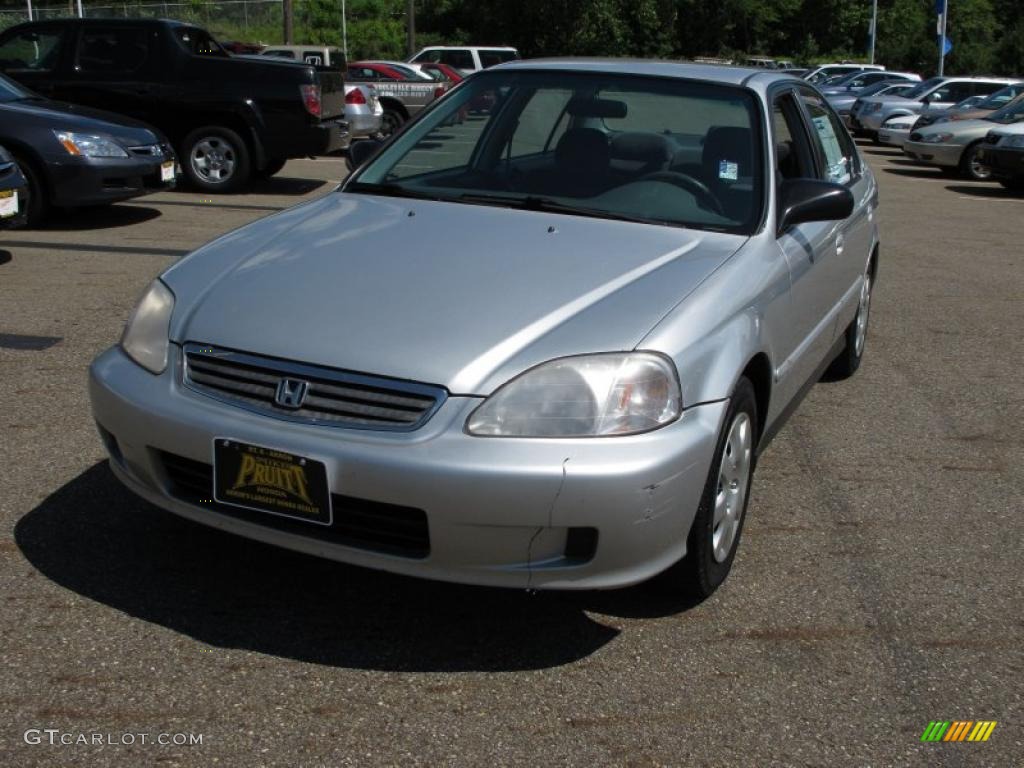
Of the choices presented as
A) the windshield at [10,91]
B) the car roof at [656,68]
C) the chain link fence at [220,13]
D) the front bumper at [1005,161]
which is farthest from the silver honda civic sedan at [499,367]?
the chain link fence at [220,13]

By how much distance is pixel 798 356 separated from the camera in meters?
4.56

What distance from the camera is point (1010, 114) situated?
1820cm

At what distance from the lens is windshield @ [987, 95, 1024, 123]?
17969 mm

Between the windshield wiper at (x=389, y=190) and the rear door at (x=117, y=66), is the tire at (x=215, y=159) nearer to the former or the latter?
the rear door at (x=117, y=66)

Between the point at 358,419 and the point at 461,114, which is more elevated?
the point at 461,114

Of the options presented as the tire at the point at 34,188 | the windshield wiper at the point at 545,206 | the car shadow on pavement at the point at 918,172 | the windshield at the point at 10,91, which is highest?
the windshield wiper at the point at 545,206

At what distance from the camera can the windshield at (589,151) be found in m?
4.37

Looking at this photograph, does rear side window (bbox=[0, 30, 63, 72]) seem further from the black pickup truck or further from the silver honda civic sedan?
the silver honda civic sedan

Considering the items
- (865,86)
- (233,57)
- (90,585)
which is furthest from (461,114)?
(865,86)

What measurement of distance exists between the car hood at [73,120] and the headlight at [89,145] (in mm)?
67

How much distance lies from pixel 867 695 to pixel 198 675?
1.73 metres

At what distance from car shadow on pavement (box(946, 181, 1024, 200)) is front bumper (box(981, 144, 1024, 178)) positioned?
0.28 metres

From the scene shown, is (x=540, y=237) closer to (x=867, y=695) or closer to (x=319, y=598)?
(x=319, y=598)

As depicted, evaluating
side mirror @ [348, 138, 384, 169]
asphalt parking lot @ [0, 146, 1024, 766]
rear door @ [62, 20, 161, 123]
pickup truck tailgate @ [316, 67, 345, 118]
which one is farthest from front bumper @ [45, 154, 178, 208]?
side mirror @ [348, 138, 384, 169]
